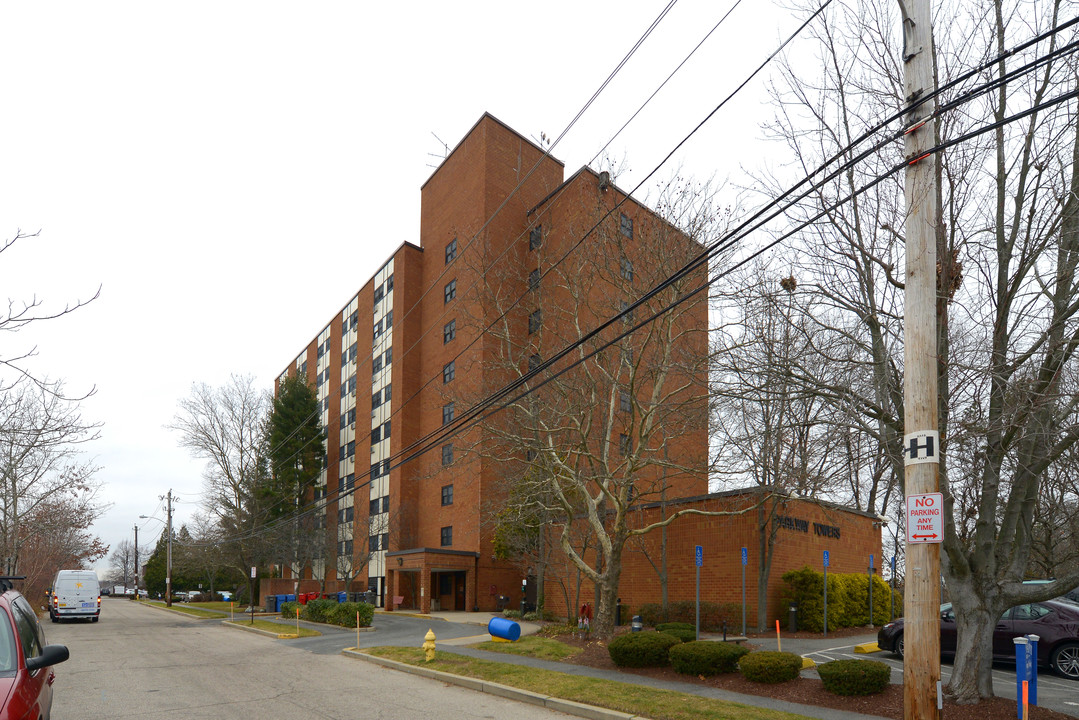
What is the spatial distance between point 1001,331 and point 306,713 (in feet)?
37.2

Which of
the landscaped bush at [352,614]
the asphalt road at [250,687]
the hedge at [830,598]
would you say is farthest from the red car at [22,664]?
the hedge at [830,598]

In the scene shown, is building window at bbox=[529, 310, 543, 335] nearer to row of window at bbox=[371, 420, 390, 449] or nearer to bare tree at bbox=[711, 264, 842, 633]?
bare tree at bbox=[711, 264, 842, 633]

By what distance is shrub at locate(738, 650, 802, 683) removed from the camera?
12578 millimetres

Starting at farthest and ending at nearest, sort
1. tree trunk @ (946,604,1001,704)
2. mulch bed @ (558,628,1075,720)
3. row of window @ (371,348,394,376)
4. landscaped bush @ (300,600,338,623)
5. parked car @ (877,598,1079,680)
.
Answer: row of window @ (371,348,394,376)
landscaped bush @ (300,600,338,623)
parked car @ (877,598,1079,680)
tree trunk @ (946,604,1001,704)
mulch bed @ (558,628,1075,720)

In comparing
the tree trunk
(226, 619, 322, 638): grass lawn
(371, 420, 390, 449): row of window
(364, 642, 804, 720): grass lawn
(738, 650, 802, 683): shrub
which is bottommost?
(226, 619, 322, 638): grass lawn

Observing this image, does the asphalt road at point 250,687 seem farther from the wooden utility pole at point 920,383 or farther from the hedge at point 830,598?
the hedge at point 830,598

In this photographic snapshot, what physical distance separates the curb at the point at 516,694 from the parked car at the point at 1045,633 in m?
7.99

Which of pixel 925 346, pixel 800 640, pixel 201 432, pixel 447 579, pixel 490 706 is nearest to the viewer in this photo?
pixel 925 346

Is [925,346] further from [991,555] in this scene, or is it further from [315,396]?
[315,396]

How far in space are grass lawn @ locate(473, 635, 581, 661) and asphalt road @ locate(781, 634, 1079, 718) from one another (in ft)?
17.4

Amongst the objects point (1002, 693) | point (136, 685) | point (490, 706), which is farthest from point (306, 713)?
point (1002, 693)

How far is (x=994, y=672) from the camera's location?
623 inches

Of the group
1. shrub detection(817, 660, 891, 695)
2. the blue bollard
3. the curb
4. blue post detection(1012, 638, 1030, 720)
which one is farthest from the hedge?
blue post detection(1012, 638, 1030, 720)

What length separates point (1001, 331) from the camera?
35.0 feet
